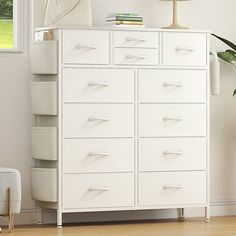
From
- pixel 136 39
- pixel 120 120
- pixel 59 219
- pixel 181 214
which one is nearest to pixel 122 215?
pixel 181 214

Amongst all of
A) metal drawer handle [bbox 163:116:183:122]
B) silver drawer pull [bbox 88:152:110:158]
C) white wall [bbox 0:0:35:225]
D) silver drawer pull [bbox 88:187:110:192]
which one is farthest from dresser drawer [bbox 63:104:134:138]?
white wall [bbox 0:0:35:225]

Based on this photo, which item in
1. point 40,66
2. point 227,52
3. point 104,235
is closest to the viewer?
point 104,235

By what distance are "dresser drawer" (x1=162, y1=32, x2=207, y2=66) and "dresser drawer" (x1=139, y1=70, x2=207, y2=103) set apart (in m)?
0.07

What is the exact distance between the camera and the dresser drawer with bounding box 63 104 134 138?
5312 mm

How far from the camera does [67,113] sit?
530 cm

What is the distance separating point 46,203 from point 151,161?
736 millimetres

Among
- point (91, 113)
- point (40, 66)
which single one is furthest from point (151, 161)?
point (40, 66)

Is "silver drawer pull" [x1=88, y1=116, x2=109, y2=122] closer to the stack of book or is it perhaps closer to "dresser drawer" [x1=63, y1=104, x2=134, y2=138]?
"dresser drawer" [x1=63, y1=104, x2=134, y2=138]

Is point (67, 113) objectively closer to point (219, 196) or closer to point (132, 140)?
point (132, 140)

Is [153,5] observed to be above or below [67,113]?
above

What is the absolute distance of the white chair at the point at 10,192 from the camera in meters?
5.11

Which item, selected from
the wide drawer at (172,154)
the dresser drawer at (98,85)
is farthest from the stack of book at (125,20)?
the wide drawer at (172,154)

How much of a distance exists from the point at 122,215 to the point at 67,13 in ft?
4.81

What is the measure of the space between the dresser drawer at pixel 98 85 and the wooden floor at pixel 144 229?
821 mm
